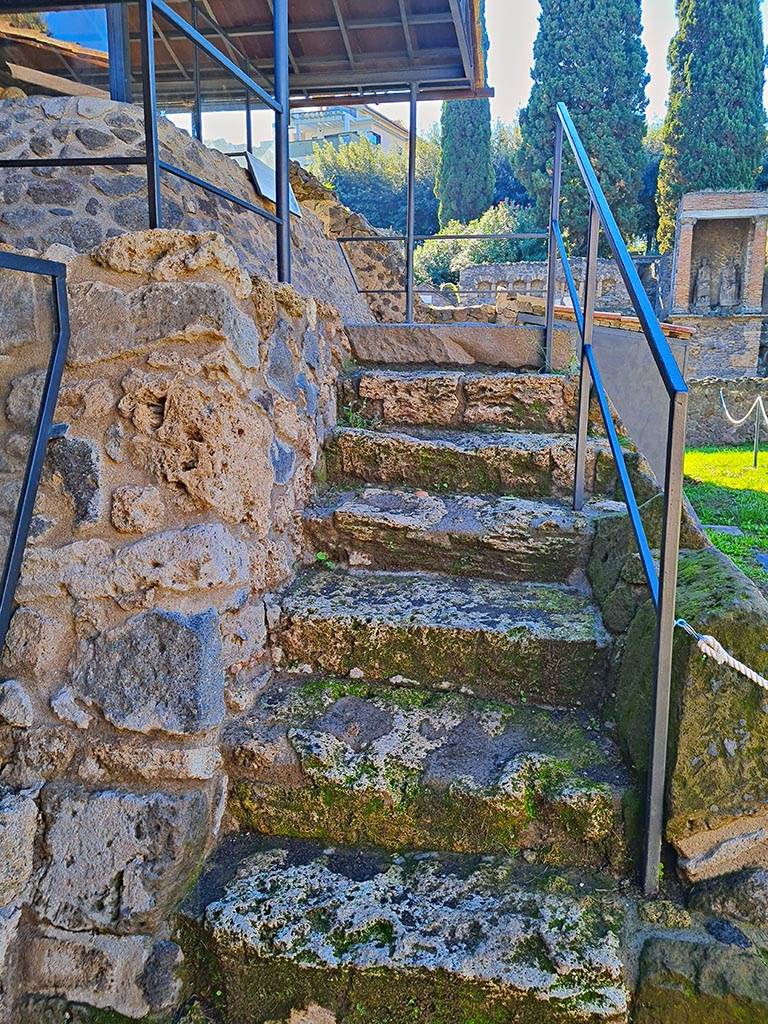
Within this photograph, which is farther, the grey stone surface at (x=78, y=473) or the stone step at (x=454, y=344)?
the stone step at (x=454, y=344)

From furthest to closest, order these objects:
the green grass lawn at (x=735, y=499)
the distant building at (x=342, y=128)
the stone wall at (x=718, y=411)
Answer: the distant building at (x=342, y=128), the stone wall at (x=718, y=411), the green grass lawn at (x=735, y=499)

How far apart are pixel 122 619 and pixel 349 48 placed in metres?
5.04

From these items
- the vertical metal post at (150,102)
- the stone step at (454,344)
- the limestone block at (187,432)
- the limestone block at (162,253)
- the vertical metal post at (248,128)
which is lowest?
the limestone block at (187,432)

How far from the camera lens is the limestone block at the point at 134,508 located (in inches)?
64.1

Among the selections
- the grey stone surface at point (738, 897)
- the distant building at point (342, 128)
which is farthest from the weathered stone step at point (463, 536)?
the distant building at point (342, 128)

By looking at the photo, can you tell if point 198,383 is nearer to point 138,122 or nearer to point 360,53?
point 138,122

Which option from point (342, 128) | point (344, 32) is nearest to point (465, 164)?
point (342, 128)

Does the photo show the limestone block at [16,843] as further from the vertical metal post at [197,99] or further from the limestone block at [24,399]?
the vertical metal post at [197,99]

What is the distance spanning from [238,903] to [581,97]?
23817 millimetres

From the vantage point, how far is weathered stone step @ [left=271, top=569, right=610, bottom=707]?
5.83 feet

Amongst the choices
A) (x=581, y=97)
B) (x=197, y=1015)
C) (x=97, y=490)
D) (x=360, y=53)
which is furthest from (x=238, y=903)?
(x=581, y=97)

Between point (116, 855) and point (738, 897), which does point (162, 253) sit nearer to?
point (116, 855)

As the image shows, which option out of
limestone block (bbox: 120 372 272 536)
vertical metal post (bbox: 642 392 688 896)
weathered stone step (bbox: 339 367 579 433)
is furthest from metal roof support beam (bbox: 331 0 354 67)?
vertical metal post (bbox: 642 392 688 896)

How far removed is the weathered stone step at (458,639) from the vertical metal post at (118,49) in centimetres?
400
